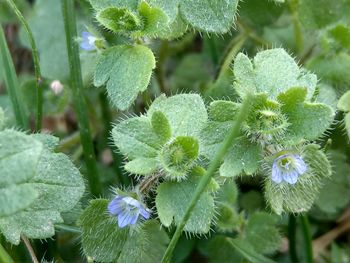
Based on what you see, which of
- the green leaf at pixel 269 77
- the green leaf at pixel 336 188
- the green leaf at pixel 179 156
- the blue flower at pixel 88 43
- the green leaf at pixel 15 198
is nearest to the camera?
the green leaf at pixel 15 198

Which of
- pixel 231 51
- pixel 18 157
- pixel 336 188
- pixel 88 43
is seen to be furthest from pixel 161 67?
pixel 18 157

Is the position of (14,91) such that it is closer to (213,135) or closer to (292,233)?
(213,135)

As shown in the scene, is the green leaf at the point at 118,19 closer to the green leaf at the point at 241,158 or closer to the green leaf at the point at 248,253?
the green leaf at the point at 241,158

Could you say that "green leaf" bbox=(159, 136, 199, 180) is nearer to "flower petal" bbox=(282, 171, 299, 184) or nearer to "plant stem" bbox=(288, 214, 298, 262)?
"flower petal" bbox=(282, 171, 299, 184)

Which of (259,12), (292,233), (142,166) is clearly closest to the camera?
(142,166)

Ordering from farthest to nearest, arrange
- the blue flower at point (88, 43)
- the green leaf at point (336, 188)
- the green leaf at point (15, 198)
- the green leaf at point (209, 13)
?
the green leaf at point (336, 188) → the blue flower at point (88, 43) → the green leaf at point (209, 13) → the green leaf at point (15, 198)

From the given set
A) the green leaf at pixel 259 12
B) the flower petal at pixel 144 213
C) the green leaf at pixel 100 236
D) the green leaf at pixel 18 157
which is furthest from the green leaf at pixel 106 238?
the green leaf at pixel 259 12
